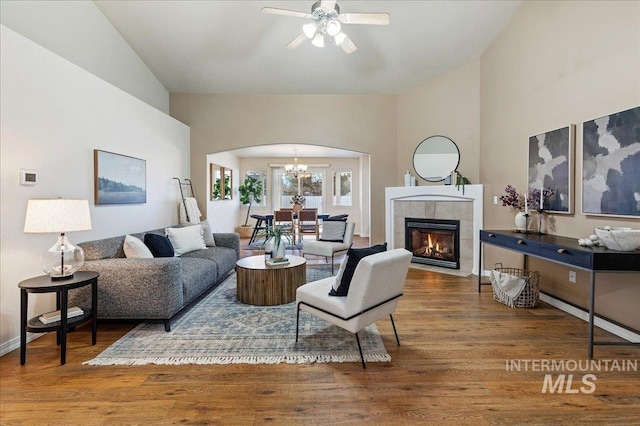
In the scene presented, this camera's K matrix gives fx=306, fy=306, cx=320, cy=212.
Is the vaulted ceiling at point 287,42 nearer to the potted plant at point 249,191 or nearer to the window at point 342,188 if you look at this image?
the potted plant at point 249,191

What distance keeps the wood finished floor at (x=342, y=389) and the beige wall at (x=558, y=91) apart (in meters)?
0.92

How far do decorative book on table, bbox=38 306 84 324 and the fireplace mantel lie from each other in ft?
15.2

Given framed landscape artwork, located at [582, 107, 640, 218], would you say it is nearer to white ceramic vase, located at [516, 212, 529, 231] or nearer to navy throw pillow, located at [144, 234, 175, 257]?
white ceramic vase, located at [516, 212, 529, 231]

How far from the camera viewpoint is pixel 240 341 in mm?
2646

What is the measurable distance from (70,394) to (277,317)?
1.66 metres

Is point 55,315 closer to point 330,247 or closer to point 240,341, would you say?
point 240,341

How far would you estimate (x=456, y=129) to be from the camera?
5.18 meters

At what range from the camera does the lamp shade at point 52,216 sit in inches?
90.3

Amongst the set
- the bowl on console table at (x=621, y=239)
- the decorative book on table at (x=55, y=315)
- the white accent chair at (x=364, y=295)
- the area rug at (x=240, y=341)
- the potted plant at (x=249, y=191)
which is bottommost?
the area rug at (x=240, y=341)

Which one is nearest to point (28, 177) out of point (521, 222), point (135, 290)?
point (135, 290)

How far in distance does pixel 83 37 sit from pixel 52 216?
2676 mm

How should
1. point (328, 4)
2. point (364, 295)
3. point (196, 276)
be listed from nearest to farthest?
point (364, 295) < point (328, 4) < point (196, 276)

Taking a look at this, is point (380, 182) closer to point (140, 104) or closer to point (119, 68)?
point (140, 104)

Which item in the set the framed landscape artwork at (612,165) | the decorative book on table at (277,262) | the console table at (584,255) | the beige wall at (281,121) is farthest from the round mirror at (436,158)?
the decorative book on table at (277,262)
